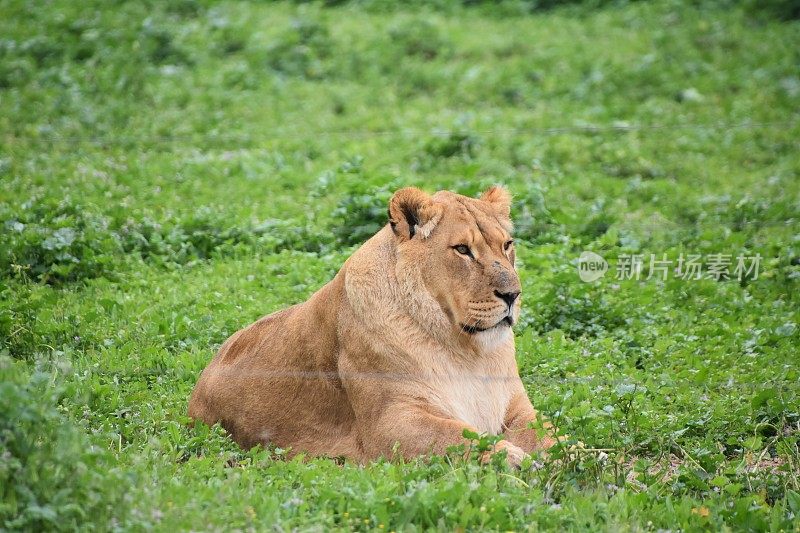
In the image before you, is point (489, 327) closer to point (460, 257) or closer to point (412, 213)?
point (460, 257)

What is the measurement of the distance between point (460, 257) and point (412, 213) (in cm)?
36

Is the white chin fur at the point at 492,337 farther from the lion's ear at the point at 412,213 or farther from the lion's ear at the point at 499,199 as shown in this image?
the lion's ear at the point at 499,199

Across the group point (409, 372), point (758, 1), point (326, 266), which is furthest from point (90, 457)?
point (758, 1)

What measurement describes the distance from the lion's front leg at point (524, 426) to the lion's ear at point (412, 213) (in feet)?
3.34

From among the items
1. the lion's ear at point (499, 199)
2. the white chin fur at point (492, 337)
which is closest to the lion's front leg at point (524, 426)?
the white chin fur at point (492, 337)

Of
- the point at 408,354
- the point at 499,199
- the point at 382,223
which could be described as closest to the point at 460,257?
the point at 408,354

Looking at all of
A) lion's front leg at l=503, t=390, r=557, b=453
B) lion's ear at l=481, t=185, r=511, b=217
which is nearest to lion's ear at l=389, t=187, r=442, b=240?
lion's ear at l=481, t=185, r=511, b=217

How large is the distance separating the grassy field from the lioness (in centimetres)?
30

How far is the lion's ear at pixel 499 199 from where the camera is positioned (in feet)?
21.4

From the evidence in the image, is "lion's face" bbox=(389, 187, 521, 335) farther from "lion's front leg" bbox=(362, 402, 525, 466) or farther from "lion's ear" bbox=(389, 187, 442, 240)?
"lion's front leg" bbox=(362, 402, 525, 466)

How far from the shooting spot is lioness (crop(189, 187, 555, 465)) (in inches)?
232

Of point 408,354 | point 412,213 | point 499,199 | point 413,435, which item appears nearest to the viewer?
point 413,435

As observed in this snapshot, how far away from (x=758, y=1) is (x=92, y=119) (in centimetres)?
1041

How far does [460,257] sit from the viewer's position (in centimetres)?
597
